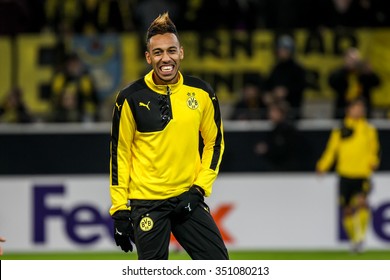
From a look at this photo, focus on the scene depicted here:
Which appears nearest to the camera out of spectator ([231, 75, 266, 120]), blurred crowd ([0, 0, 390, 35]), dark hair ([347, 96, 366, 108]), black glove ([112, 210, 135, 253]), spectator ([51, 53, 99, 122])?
black glove ([112, 210, 135, 253])

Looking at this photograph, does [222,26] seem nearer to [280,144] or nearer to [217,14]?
[217,14]

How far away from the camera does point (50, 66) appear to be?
637 inches

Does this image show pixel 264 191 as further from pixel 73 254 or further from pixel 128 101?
pixel 128 101

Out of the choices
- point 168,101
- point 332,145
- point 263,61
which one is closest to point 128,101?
point 168,101

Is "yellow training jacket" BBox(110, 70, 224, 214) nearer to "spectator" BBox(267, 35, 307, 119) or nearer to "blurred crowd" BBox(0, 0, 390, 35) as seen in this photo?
"spectator" BBox(267, 35, 307, 119)

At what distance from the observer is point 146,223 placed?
7465 millimetres

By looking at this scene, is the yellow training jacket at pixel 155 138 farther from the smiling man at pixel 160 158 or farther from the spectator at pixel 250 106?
the spectator at pixel 250 106

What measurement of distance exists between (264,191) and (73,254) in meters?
2.50

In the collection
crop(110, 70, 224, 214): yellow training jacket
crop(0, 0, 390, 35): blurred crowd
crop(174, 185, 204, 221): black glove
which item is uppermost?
crop(0, 0, 390, 35): blurred crowd

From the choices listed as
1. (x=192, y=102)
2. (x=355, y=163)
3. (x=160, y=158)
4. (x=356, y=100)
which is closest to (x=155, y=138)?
(x=160, y=158)

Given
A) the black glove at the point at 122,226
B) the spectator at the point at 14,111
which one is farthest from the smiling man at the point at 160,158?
the spectator at the point at 14,111

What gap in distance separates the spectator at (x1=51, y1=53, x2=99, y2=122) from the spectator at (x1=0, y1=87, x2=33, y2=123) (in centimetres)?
38

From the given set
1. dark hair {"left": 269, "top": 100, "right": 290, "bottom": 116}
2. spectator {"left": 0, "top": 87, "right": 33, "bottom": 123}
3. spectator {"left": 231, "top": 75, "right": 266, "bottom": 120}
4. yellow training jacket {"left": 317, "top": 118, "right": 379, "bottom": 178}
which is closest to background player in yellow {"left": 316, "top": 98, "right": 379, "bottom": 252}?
yellow training jacket {"left": 317, "top": 118, "right": 379, "bottom": 178}

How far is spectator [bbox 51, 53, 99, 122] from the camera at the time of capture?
600 inches
